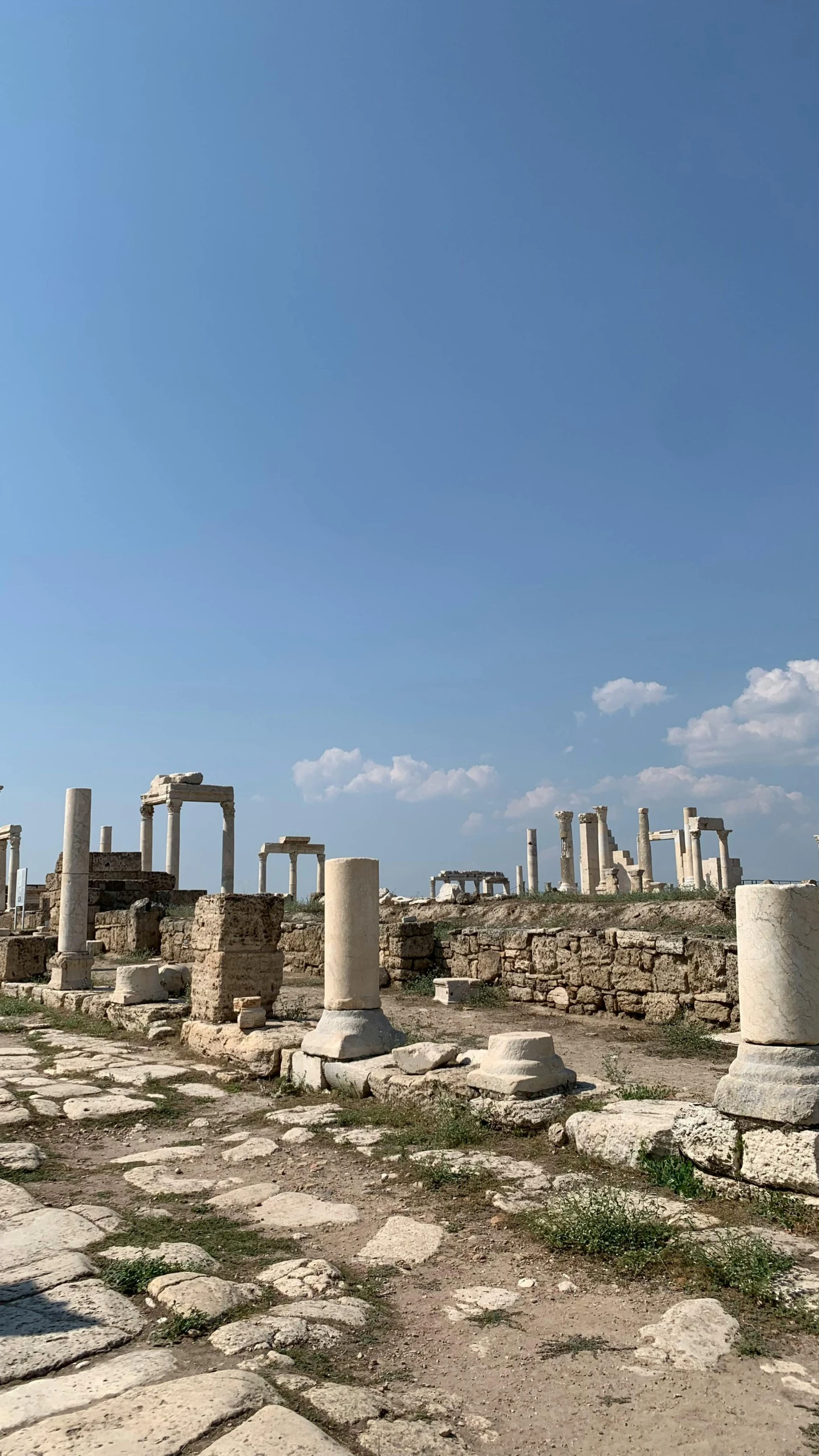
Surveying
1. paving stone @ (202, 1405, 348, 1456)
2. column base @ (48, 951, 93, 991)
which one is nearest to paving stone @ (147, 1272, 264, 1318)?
paving stone @ (202, 1405, 348, 1456)

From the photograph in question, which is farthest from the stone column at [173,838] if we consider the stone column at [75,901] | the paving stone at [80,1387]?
the paving stone at [80,1387]

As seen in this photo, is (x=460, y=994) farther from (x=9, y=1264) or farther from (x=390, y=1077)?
(x=9, y=1264)

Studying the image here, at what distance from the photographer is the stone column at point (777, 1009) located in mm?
4645

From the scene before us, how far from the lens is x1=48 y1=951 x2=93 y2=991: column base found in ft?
45.6

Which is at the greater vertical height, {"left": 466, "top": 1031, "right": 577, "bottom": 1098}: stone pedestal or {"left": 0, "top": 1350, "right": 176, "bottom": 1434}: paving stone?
{"left": 466, "top": 1031, "right": 577, "bottom": 1098}: stone pedestal

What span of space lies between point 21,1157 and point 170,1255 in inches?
93.3

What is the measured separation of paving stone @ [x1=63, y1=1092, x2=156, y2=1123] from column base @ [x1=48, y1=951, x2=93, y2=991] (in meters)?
6.91

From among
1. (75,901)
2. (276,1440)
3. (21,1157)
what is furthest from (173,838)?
(276,1440)

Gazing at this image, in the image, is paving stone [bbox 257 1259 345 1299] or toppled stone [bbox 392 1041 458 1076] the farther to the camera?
toppled stone [bbox 392 1041 458 1076]

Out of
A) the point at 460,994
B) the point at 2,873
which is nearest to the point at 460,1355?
the point at 460,994

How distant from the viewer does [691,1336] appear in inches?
124

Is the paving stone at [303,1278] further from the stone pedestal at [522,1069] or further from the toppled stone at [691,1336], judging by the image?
the stone pedestal at [522,1069]

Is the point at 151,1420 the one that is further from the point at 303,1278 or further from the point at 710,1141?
the point at 710,1141

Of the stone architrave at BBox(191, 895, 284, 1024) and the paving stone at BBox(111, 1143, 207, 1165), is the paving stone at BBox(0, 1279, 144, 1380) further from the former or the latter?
the stone architrave at BBox(191, 895, 284, 1024)
